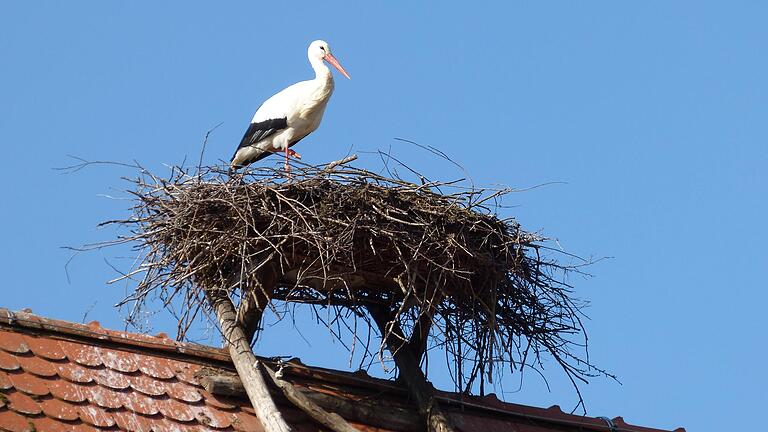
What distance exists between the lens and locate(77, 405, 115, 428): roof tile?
596cm

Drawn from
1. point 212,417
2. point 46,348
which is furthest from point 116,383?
point 212,417

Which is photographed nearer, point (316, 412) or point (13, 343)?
point (13, 343)

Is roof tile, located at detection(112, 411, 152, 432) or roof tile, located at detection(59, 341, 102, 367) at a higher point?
roof tile, located at detection(59, 341, 102, 367)

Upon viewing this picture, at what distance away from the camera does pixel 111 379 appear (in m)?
6.33

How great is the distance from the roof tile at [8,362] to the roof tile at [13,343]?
43 mm

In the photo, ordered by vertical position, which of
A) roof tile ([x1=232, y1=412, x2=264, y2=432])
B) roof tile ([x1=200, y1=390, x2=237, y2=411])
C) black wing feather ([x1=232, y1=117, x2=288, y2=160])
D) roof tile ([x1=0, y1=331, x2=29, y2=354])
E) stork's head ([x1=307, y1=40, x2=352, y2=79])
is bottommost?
roof tile ([x1=232, y1=412, x2=264, y2=432])

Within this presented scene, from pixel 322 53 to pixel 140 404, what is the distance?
5.71m

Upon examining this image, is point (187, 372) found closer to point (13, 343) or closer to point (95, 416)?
point (95, 416)

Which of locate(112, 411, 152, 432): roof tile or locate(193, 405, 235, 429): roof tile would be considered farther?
locate(193, 405, 235, 429): roof tile

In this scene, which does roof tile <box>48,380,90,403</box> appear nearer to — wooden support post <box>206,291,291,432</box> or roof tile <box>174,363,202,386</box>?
roof tile <box>174,363,202,386</box>

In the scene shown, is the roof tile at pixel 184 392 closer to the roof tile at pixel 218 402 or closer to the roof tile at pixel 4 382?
the roof tile at pixel 218 402

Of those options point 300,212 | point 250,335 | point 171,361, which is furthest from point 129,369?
point 300,212

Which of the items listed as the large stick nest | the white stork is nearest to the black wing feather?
the white stork

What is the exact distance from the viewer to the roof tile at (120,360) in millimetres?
6426
